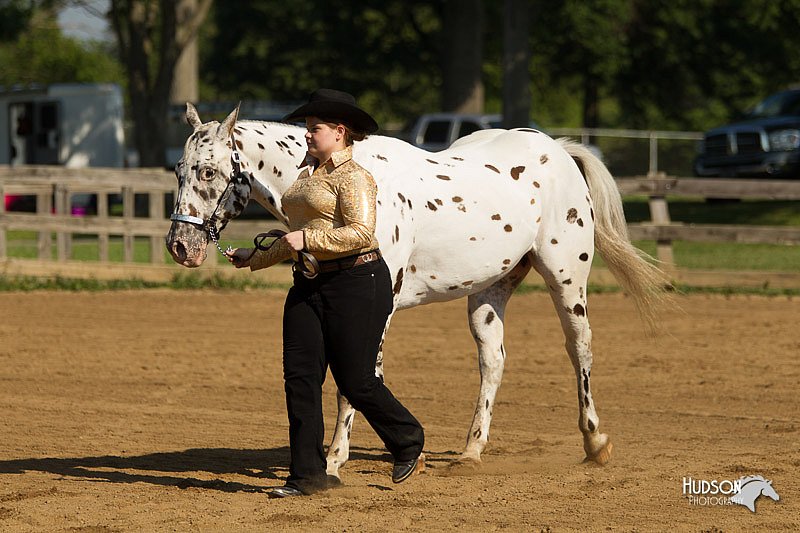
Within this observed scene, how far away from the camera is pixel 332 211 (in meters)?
5.66

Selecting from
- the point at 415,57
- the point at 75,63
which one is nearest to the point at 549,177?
the point at 415,57

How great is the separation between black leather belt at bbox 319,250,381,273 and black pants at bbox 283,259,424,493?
23mm

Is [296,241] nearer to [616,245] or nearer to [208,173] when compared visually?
[208,173]

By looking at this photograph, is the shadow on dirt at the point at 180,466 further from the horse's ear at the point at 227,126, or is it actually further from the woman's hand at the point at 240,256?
the horse's ear at the point at 227,126

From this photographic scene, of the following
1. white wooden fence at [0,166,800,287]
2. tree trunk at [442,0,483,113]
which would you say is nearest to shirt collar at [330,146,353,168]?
white wooden fence at [0,166,800,287]

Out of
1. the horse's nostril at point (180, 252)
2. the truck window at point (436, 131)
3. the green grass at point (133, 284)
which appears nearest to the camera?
the horse's nostril at point (180, 252)

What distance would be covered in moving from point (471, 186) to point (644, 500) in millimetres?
2007

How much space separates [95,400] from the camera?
29.3ft

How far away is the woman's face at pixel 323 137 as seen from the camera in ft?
18.7

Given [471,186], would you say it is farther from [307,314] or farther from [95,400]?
[95,400]

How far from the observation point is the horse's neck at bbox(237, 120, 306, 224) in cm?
621

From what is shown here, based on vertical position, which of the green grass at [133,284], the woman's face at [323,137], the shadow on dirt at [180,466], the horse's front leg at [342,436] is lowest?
the green grass at [133,284]

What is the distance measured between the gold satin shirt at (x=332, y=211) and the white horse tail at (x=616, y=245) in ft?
8.32

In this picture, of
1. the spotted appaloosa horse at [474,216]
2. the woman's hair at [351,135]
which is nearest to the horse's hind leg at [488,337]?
the spotted appaloosa horse at [474,216]
